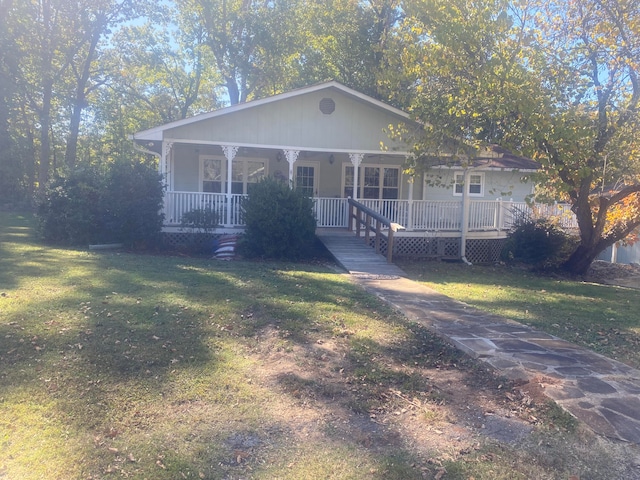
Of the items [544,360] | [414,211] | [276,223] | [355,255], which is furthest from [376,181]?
[544,360]

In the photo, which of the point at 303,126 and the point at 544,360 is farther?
the point at 303,126

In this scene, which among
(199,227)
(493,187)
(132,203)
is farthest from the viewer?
(493,187)

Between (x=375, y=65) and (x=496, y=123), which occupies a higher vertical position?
(x=375, y=65)

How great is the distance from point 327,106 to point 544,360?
40.1ft

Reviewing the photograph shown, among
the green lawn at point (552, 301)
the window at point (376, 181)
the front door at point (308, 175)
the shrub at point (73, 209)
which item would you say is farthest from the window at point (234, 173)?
the green lawn at point (552, 301)

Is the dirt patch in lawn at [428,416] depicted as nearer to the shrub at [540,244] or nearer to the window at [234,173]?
the shrub at [540,244]

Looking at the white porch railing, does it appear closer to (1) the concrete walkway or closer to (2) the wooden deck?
(2) the wooden deck

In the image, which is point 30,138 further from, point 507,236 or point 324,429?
point 324,429

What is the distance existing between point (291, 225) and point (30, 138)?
2560cm

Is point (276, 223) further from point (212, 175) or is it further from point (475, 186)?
point (475, 186)

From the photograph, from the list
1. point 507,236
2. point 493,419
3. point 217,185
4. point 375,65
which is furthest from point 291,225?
point 375,65

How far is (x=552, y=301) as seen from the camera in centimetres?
1058

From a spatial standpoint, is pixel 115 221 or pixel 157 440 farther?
pixel 115 221

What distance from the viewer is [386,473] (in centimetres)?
383
